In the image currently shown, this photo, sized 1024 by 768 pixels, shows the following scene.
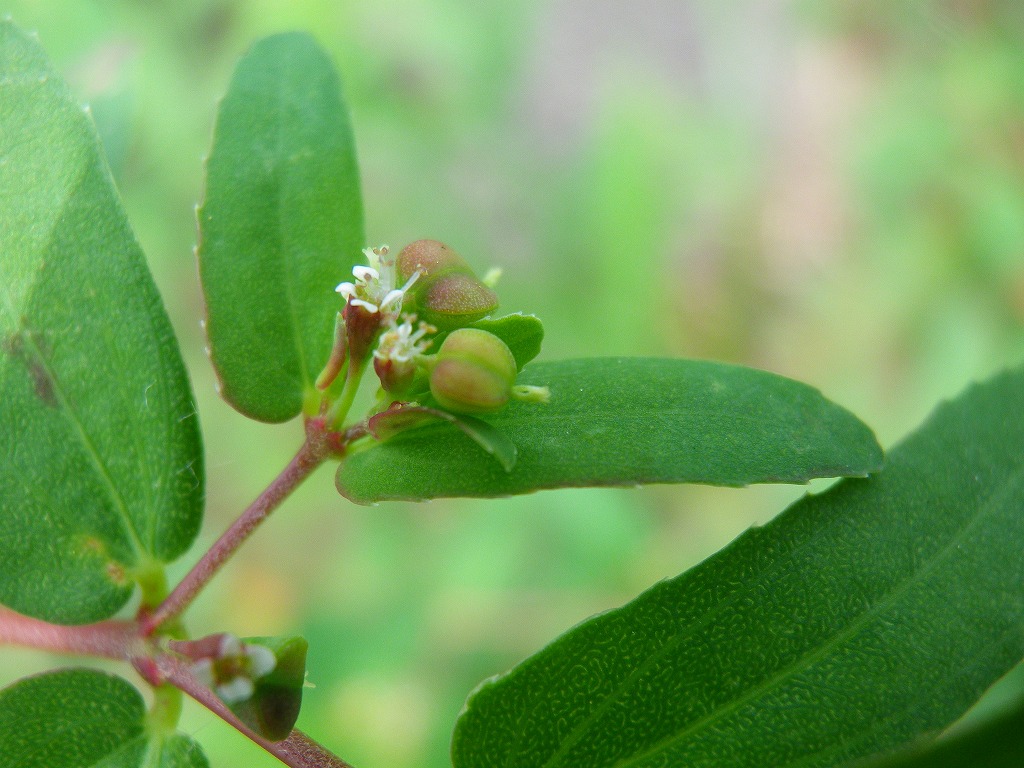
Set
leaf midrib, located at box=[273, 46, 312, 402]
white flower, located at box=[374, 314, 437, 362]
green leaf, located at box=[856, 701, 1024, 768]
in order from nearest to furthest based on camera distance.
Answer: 1. green leaf, located at box=[856, 701, 1024, 768]
2. white flower, located at box=[374, 314, 437, 362]
3. leaf midrib, located at box=[273, 46, 312, 402]

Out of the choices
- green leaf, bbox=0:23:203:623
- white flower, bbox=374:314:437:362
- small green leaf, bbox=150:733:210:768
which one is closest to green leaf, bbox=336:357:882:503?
white flower, bbox=374:314:437:362

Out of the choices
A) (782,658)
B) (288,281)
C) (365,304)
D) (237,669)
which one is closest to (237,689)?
(237,669)

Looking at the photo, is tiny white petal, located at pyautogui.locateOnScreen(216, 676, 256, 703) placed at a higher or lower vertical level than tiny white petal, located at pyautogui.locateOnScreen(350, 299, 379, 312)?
lower

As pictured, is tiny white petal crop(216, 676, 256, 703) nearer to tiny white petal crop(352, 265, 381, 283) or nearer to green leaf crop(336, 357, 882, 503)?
green leaf crop(336, 357, 882, 503)

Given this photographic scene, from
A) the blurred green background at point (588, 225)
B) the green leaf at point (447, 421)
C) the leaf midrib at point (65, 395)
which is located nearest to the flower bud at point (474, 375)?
the green leaf at point (447, 421)

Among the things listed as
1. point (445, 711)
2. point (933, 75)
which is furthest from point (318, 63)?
point (933, 75)

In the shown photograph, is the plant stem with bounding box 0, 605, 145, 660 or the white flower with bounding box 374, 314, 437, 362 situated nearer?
the white flower with bounding box 374, 314, 437, 362

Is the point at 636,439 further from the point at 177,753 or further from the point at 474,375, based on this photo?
the point at 177,753
